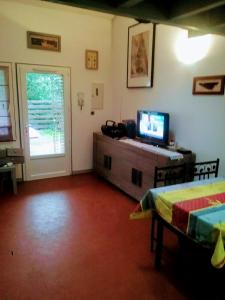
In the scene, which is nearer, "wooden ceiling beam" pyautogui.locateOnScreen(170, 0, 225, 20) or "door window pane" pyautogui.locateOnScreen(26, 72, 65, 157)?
"wooden ceiling beam" pyautogui.locateOnScreen(170, 0, 225, 20)

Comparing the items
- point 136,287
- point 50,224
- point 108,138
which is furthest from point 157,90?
point 136,287

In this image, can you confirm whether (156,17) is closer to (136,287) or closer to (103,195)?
(136,287)

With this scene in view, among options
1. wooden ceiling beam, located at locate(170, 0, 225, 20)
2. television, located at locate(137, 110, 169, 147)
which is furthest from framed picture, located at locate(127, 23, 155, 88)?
wooden ceiling beam, located at locate(170, 0, 225, 20)

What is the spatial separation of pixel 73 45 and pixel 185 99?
2.33 m

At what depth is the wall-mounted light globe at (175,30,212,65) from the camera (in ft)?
9.85

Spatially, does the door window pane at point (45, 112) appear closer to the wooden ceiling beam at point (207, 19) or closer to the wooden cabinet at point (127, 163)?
the wooden cabinet at point (127, 163)

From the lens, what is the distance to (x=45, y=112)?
4426mm

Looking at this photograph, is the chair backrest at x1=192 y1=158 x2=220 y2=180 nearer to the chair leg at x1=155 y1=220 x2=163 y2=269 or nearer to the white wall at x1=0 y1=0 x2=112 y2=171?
the chair leg at x1=155 y1=220 x2=163 y2=269

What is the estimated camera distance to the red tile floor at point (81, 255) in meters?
2.01

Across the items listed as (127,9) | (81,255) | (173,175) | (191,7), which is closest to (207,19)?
(191,7)

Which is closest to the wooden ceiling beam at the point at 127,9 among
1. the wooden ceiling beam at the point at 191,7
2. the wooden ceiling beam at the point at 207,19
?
the wooden ceiling beam at the point at 191,7

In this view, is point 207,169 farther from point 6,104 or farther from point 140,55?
point 6,104

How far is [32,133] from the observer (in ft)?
14.4

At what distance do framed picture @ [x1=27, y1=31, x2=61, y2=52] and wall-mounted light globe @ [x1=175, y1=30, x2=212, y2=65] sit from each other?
2071mm
